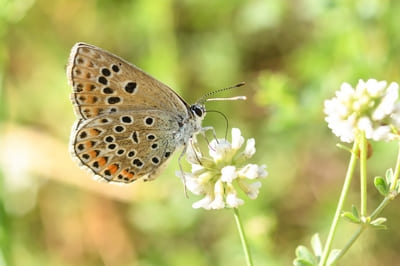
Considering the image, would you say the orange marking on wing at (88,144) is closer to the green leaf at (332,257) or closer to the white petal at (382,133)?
the green leaf at (332,257)

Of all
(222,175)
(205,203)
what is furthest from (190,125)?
(205,203)

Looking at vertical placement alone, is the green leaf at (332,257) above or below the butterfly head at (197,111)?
below

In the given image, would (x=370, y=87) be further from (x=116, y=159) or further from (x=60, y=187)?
(x=60, y=187)

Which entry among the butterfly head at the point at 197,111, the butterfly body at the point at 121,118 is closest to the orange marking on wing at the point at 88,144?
the butterfly body at the point at 121,118

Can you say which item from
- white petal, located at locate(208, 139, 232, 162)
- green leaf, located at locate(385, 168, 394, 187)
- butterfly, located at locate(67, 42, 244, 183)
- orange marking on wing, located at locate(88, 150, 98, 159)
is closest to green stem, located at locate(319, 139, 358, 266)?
green leaf, located at locate(385, 168, 394, 187)

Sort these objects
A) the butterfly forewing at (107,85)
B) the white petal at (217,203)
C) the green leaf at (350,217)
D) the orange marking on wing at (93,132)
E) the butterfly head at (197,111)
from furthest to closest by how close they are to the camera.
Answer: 1. the butterfly head at (197,111)
2. the orange marking on wing at (93,132)
3. the butterfly forewing at (107,85)
4. the white petal at (217,203)
5. the green leaf at (350,217)

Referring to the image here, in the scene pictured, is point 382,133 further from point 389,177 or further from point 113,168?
point 113,168
